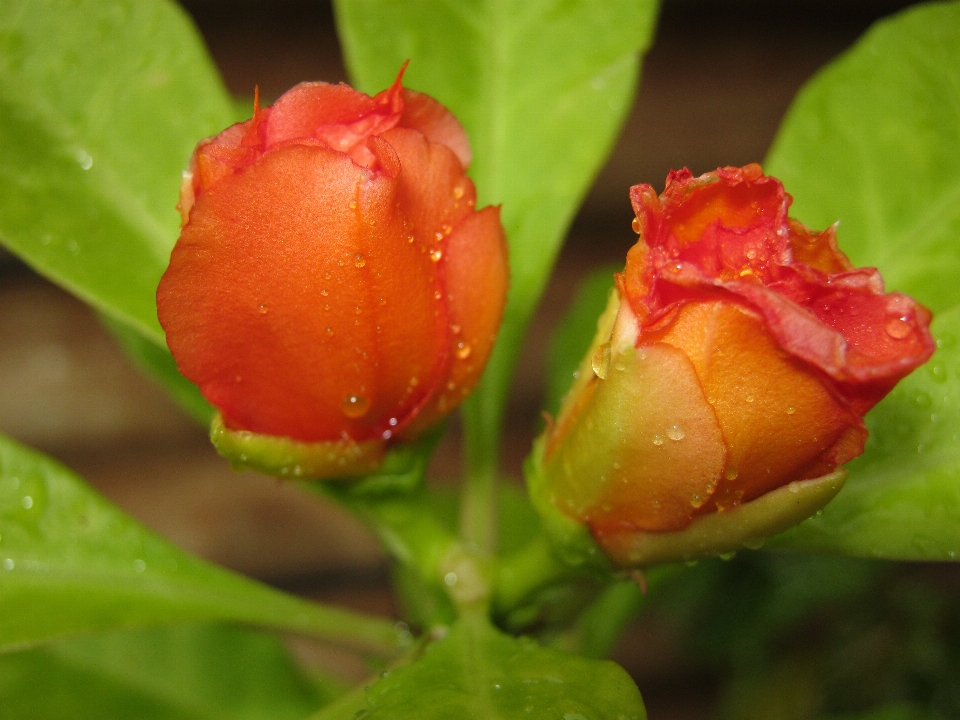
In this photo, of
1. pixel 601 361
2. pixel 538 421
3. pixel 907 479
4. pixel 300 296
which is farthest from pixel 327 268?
pixel 538 421

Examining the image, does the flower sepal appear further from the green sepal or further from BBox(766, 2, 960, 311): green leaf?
BBox(766, 2, 960, 311): green leaf

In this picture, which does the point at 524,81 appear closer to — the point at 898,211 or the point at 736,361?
the point at 898,211

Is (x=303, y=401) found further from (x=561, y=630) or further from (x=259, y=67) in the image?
(x=259, y=67)

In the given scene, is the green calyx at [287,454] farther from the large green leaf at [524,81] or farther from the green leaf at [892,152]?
the green leaf at [892,152]

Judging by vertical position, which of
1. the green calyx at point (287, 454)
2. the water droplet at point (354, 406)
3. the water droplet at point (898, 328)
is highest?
the water droplet at point (898, 328)

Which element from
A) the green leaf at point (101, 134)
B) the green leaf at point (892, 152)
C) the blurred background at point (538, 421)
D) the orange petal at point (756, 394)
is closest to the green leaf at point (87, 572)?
the green leaf at point (101, 134)

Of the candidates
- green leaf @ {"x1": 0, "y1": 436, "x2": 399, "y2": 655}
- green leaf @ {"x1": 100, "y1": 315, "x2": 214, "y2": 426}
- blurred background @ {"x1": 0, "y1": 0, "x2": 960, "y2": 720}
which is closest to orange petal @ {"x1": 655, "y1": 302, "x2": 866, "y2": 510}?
green leaf @ {"x1": 0, "y1": 436, "x2": 399, "y2": 655}
